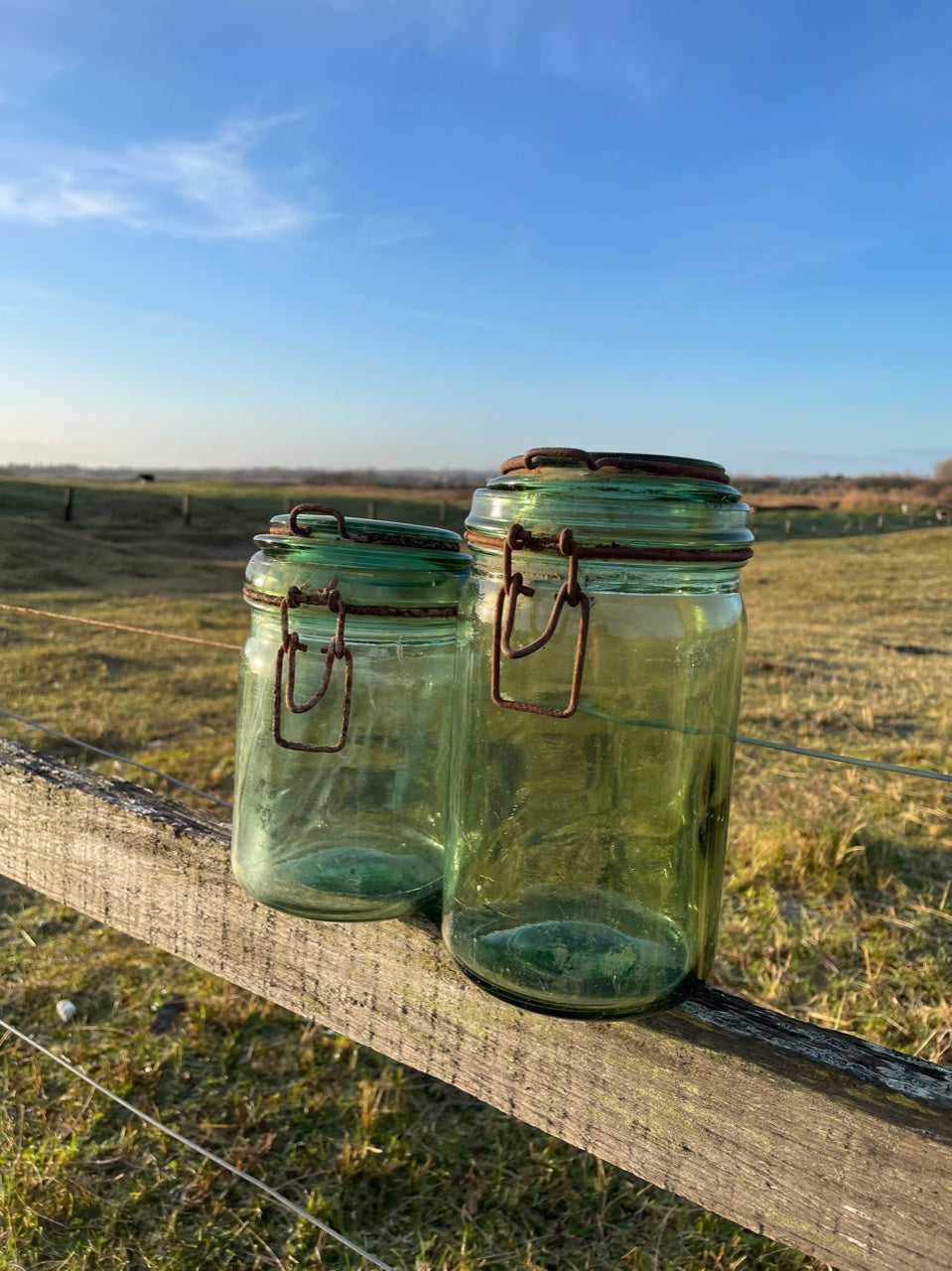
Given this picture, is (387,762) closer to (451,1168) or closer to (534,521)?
(534,521)

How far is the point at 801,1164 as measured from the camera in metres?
0.95

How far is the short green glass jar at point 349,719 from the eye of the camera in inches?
44.1

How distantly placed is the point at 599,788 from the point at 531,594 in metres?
0.24

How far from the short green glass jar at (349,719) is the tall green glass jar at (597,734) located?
123 mm

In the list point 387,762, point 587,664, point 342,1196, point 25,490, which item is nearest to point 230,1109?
point 342,1196

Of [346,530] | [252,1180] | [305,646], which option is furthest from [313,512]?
[252,1180]

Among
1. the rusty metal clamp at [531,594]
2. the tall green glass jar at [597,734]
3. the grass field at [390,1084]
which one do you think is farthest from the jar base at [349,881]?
the grass field at [390,1084]

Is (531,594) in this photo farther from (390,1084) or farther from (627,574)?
(390,1084)

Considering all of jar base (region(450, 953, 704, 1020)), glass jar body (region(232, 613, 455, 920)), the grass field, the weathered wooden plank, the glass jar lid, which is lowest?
the grass field

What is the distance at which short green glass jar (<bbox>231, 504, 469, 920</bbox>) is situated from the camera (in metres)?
1.12

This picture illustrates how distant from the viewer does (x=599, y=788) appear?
39.5 inches

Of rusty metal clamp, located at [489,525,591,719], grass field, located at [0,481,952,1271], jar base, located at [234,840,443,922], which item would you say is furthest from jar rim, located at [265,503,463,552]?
grass field, located at [0,481,952,1271]

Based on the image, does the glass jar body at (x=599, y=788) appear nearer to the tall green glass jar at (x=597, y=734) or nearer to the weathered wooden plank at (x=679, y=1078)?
the tall green glass jar at (x=597, y=734)

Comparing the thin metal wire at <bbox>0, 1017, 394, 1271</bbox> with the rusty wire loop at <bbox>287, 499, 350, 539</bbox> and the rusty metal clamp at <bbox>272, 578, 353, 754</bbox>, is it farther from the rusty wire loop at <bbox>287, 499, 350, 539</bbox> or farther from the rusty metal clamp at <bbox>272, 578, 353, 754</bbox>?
the rusty wire loop at <bbox>287, 499, 350, 539</bbox>
